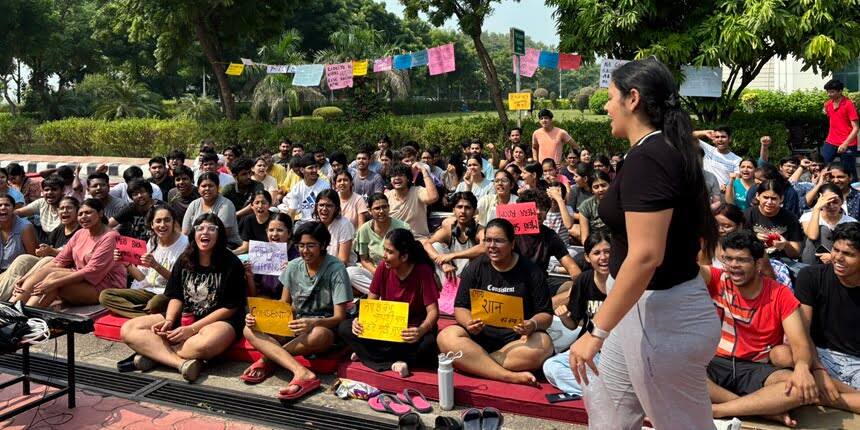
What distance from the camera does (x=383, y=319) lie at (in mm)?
4949

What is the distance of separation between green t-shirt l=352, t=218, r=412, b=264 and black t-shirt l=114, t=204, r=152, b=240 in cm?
235

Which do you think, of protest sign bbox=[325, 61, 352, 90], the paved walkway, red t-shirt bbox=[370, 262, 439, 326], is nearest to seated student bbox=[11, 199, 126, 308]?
the paved walkway

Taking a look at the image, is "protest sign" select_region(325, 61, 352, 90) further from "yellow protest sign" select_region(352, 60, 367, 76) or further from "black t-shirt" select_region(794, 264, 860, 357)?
"black t-shirt" select_region(794, 264, 860, 357)

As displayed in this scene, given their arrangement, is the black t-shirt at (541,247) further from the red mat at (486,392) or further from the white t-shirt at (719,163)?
the white t-shirt at (719,163)

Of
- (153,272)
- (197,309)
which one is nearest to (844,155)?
(197,309)

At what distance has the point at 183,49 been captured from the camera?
19.1m

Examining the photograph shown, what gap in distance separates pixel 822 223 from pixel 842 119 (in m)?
4.93

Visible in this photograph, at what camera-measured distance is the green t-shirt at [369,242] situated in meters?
6.58

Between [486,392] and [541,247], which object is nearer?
[486,392]

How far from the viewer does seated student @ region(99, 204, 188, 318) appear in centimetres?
596

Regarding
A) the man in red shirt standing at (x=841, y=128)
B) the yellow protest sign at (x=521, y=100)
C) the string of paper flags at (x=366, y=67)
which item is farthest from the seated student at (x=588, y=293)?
the string of paper flags at (x=366, y=67)

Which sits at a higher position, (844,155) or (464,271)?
(844,155)

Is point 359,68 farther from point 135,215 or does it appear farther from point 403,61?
point 135,215

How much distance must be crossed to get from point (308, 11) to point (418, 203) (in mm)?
40905
